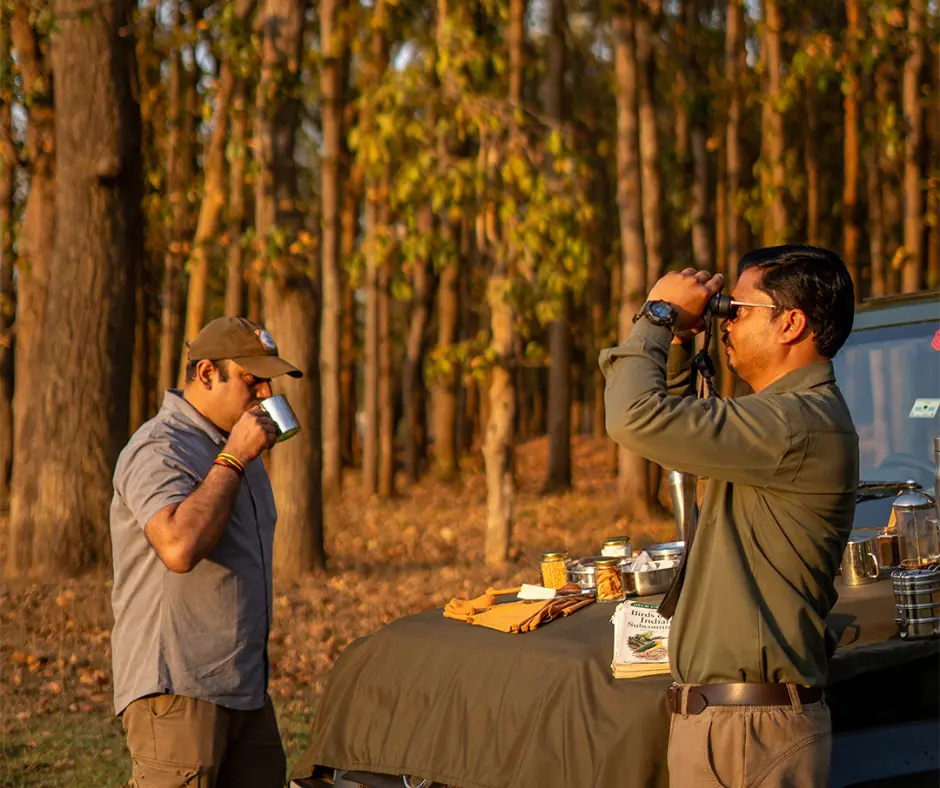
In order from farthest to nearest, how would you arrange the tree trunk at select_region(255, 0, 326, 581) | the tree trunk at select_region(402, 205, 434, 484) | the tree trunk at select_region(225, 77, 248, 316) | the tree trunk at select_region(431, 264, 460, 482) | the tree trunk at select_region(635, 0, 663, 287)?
the tree trunk at select_region(402, 205, 434, 484) < the tree trunk at select_region(431, 264, 460, 482) < the tree trunk at select_region(635, 0, 663, 287) < the tree trunk at select_region(225, 77, 248, 316) < the tree trunk at select_region(255, 0, 326, 581)

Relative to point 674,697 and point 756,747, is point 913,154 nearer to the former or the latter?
point 674,697

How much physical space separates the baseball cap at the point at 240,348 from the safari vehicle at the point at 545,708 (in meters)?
1.20

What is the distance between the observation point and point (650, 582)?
533 cm

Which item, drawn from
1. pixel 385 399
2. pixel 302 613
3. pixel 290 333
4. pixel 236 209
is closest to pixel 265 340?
pixel 302 613

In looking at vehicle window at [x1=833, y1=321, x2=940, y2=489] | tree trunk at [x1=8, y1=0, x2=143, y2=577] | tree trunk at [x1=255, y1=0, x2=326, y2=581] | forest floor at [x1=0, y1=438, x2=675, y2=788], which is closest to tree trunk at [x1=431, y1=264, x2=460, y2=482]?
forest floor at [x1=0, y1=438, x2=675, y2=788]

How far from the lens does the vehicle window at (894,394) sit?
6.80 m

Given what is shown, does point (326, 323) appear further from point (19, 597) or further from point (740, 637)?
point (740, 637)

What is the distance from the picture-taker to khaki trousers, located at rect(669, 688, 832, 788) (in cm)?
368

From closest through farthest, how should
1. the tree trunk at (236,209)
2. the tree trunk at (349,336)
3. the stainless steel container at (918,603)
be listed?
the stainless steel container at (918,603)
the tree trunk at (236,209)
the tree trunk at (349,336)

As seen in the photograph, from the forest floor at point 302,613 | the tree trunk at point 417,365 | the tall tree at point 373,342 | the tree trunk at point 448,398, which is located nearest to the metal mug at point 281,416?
the forest floor at point 302,613

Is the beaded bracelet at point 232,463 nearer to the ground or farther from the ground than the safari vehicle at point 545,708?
farther from the ground

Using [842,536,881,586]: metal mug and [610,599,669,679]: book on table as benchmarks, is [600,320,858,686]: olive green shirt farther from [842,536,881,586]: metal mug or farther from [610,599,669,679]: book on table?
[842,536,881,586]: metal mug

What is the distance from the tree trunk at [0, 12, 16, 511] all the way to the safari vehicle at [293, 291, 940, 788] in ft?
37.6

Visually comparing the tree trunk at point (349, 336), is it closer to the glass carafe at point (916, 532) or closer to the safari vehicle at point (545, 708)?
the glass carafe at point (916, 532)
